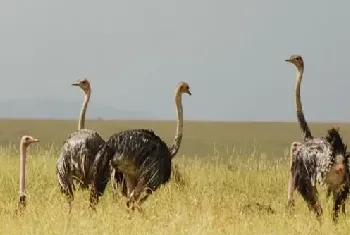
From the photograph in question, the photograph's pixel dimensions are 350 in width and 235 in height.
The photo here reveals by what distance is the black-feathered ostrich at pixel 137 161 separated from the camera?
9.03m

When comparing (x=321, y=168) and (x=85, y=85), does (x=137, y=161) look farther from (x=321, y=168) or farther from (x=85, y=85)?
(x=85, y=85)

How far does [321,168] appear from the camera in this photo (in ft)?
29.5

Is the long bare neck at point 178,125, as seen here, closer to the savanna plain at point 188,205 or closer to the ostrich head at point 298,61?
the savanna plain at point 188,205

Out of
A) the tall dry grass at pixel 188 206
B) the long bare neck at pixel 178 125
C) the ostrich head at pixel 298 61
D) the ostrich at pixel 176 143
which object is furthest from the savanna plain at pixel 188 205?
the ostrich head at pixel 298 61

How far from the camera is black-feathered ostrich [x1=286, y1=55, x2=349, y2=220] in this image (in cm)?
897

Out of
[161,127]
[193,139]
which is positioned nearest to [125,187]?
[193,139]

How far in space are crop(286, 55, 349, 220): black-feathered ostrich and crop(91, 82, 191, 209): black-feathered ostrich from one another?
136 centimetres

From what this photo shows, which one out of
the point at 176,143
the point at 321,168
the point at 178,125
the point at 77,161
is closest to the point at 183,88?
the point at 178,125

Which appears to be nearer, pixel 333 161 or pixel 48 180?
pixel 333 161

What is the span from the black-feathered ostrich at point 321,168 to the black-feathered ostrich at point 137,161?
1362mm

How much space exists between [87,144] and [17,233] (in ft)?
7.59

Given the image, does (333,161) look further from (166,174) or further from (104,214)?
(104,214)

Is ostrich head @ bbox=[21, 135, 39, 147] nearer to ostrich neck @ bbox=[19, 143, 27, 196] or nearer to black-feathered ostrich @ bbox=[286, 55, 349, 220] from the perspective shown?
ostrich neck @ bbox=[19, 143, 27, 196]

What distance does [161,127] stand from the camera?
49094 millimetres
